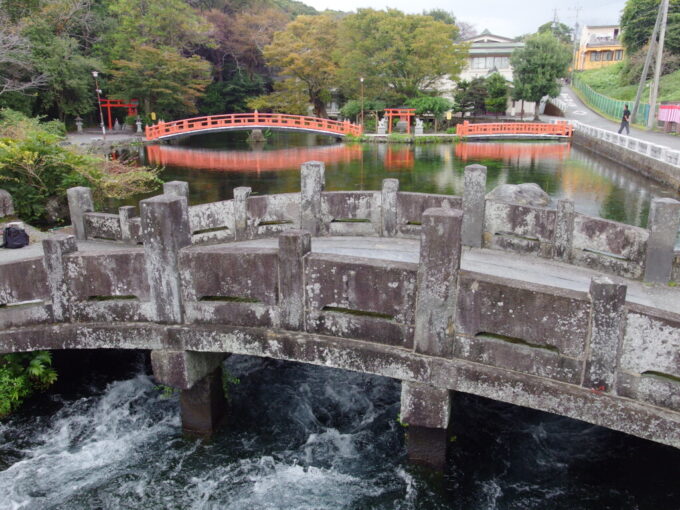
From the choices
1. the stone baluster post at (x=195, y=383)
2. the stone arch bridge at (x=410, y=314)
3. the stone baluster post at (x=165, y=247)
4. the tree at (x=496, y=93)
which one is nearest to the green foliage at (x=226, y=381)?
the stone baluster post at (x=195, y=383)

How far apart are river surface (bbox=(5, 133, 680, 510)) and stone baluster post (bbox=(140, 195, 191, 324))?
7.69 feet

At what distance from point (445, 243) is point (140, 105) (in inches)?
2022

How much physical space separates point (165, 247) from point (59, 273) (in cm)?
170

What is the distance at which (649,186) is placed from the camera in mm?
28844

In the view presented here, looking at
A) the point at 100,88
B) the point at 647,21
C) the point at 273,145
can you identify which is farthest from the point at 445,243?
the point at 647,21

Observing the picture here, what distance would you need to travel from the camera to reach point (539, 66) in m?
54.2

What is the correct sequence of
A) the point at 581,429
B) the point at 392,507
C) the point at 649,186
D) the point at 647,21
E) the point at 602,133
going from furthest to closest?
1. the point at 647,21
2. the point at 602,133
3. the point at 649,186
4. the point at 581,429
5. the point at 392,507

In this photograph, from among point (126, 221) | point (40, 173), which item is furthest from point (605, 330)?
point (40, 173)

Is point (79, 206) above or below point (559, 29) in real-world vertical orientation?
below

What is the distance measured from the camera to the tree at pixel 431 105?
52094mm

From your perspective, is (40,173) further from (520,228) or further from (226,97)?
(226,97)

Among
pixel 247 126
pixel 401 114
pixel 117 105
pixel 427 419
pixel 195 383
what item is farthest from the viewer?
pixel 401 114

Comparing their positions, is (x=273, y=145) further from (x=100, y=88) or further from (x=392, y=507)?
(x=392, y=507)

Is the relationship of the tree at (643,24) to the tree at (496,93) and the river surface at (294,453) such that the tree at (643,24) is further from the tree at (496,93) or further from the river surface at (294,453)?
the river surface at (294,453)
